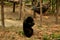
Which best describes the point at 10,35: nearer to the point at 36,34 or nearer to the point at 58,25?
the point at 36,34

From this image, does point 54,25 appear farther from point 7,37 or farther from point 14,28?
point 7,37

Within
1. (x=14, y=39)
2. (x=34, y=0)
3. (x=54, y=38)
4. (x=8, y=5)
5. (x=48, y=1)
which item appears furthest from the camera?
(x=8, y=5)

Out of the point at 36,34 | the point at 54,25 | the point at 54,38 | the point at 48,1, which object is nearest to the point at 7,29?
the point at 36,34

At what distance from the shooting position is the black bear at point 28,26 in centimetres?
850

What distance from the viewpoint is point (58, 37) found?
28.0 feet

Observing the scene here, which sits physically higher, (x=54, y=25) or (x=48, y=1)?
(x=48, y=1)

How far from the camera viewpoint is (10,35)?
825 cm

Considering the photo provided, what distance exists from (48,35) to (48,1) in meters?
4.83

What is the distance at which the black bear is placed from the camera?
8.50 metres

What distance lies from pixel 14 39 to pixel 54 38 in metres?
1.66

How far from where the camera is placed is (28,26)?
8.75 metres

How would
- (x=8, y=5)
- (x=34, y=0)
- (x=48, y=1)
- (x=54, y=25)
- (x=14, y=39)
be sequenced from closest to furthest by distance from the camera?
(x=14, y=39) < (x=54, y=25) < (x=34, y=0) < (x=48, y=1) < (x=8, y=5)

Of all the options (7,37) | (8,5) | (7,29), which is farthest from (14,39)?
(8,5)

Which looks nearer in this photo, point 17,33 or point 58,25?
point 17,33
